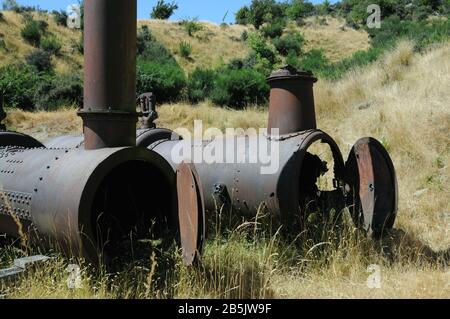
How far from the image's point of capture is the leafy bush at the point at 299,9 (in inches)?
1654

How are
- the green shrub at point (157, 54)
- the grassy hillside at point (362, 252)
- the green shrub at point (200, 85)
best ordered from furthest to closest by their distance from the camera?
the green shrub at point (157, 54) → the green shrub at point (200, 85) → the grassy hillside at point (362, 252)

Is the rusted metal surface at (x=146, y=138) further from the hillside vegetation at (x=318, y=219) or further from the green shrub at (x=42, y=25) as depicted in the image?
the green shrub at (x=42, y=25)

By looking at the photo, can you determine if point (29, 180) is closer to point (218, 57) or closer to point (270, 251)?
point (270, 251)

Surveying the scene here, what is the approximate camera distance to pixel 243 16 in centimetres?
4447

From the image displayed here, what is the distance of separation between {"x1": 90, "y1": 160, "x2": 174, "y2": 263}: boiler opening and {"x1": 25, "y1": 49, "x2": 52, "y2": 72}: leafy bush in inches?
816

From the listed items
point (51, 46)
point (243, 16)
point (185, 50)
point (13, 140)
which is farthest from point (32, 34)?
point (13, 140)

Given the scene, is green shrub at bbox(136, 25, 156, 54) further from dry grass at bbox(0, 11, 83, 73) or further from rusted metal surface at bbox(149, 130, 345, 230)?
rusted metal surface at bbox(149, 130, 345, 230)

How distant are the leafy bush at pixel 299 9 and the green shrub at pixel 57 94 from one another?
2832 centimetres

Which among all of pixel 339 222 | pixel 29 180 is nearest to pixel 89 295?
pixel 29 180

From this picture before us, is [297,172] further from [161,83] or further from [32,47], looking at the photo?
[32,47]

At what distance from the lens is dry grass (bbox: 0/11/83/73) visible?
24156mm

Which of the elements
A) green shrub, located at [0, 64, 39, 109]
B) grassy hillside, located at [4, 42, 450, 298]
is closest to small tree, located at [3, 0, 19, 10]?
green shrub, located at [0, 64, 39, 109]

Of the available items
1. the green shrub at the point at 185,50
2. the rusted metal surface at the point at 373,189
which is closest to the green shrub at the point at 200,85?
the green shrub at the point at 185,50

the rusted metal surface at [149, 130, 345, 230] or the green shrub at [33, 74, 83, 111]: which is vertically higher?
the green shrub at [33, 74, 83, 111]
